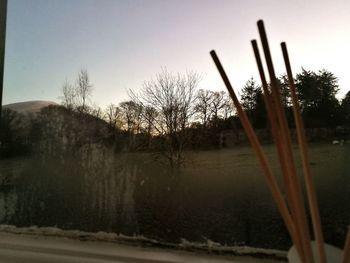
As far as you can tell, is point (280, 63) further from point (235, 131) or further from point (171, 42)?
point (171, 42)

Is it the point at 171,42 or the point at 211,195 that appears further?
the point at 171,42

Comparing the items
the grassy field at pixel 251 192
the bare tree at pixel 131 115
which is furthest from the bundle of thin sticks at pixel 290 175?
the bare tree at pixel 131 115

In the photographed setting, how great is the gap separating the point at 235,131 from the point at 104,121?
39cm

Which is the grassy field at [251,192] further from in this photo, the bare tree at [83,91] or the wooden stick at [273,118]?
the bare tree at [83,91]

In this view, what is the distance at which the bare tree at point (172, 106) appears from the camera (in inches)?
38.7

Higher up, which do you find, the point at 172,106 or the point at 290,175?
the point at 172,106

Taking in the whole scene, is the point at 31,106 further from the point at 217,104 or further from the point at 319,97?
the point at 319,97

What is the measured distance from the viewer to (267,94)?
2.13ft

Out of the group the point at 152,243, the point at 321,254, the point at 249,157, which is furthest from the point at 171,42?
the point at 321,254

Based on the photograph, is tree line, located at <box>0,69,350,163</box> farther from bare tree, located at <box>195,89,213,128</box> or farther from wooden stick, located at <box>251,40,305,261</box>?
wooden stick, located at <box>251,40,305,261</box>

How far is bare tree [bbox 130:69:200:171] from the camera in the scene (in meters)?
0.98

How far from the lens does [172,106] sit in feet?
3.31

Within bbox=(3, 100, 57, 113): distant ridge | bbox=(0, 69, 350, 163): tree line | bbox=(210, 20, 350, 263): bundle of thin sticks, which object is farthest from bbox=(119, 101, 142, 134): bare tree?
bbox=(210, 20, 350, 263): bundle of thin sticks

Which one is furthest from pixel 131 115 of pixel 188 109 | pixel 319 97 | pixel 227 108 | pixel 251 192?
pixel 319 97
